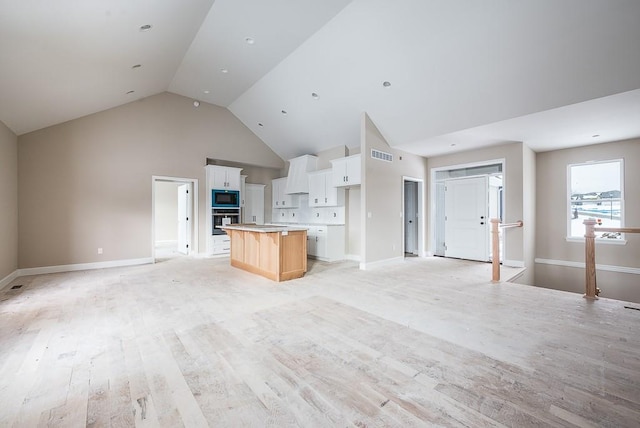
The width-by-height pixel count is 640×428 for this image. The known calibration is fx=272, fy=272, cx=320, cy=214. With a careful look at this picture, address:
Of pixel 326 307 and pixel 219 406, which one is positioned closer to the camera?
pixel 219 406

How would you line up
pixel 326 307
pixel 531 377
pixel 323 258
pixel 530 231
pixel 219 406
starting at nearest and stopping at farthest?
pixel 219 406 → pixel 531 377 → pixel 326 307 → pixel 530 231 → pixel 323 258

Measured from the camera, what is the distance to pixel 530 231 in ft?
19.5

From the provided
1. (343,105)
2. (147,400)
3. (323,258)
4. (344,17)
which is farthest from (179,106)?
(147,400)

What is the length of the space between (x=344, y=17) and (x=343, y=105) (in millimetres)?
1773

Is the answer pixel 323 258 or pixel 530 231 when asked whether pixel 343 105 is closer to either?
pixel 323 258

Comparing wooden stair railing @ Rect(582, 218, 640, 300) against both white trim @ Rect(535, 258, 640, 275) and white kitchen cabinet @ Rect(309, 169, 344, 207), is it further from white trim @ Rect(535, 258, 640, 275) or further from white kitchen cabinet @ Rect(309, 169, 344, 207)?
white kitchen cabinet @ Rect(309, 169, 344, 207)

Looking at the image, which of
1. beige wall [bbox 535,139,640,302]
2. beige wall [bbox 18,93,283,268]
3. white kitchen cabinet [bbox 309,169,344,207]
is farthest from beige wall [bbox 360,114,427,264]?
beige wall [bbox 18,93,283,268]

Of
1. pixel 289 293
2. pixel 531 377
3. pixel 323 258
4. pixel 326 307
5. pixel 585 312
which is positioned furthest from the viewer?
pixel 323 258

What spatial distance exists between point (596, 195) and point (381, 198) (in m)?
4.35

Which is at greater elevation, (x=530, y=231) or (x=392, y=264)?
(x=530, y=231)

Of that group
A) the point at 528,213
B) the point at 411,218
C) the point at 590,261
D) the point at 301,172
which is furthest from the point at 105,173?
the point at 528,213

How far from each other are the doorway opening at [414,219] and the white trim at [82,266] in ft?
21.0

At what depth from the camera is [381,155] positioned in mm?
5977

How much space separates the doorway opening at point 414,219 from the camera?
23.5ft
